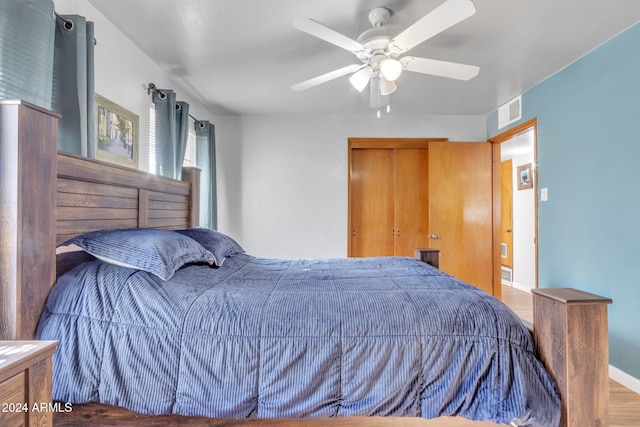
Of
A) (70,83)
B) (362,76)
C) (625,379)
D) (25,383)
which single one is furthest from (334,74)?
(625,379)

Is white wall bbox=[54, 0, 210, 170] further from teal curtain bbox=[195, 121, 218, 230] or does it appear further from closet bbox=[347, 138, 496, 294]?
closet bbox=[347, 138, 496, 294]

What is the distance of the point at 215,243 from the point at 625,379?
2958mm

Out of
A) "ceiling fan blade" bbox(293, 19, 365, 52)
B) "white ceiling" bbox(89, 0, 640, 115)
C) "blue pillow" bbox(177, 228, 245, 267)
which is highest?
"white ceiling" bbox(89, 0, 640, 115)

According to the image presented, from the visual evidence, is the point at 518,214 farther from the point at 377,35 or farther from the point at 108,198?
the point at 108,198

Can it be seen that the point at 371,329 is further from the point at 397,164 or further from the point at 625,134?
the point at 397,164

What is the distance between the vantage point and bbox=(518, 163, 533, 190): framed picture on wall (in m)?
4.59

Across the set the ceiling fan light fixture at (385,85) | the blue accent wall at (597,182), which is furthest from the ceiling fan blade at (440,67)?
the blue accent wall at (597,182)

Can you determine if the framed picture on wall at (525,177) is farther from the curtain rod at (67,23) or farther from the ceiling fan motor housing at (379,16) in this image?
the curtain rod at (67,23)

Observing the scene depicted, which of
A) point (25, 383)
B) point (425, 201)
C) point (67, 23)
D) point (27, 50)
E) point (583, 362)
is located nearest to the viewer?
point (25, 383)

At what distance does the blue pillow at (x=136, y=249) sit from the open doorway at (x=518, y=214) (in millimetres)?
4359

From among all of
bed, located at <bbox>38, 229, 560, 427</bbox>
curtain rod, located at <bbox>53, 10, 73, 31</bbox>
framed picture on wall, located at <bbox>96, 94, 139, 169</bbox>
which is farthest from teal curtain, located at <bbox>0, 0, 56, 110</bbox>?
bed, located at <bbox>38, 229, 560, 427</bbox>

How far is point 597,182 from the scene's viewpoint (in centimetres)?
226

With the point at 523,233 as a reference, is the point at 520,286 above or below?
below

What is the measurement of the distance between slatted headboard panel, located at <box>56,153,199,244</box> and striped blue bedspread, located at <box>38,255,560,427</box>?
438 millimetres
